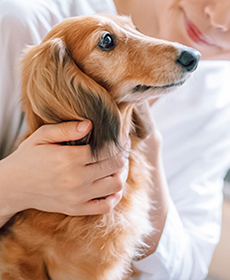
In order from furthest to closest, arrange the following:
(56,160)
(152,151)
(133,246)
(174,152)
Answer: (174,152) < (152,151) < (133,246) < (56,160)

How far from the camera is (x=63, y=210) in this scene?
754 millimetres

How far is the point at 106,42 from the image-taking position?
0.69 m

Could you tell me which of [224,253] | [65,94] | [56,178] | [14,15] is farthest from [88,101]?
[224,253]

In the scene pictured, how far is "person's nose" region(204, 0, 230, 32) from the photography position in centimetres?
88

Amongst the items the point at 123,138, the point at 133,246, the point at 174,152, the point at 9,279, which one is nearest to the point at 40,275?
the point at 9,279

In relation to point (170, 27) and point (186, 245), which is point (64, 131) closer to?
point (170, 27)

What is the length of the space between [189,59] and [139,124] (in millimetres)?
266

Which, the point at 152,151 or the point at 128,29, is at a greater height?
the point at 128,29

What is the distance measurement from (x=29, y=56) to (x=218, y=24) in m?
0.52

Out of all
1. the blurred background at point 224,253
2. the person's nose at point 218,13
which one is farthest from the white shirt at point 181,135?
the blurred background at point 224,253

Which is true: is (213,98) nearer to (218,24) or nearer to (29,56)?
(218,24)

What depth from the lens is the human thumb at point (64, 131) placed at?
0.67 meters

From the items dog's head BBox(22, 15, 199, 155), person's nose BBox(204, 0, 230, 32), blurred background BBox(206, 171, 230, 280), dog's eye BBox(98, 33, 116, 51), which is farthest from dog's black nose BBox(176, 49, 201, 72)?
blurred background BBox(206, 171, 230, 280)

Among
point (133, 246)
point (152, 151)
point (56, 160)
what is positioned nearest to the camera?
point (56, 160)
